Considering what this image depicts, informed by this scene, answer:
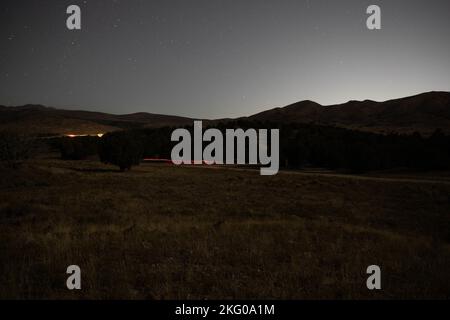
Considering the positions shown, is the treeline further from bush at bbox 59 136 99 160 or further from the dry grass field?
the dry grass field

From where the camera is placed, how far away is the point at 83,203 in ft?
55.8

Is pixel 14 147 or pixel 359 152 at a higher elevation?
pixel 14 147

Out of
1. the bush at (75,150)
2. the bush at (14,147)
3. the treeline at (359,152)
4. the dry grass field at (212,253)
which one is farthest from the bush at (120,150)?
the bush at (75,150)

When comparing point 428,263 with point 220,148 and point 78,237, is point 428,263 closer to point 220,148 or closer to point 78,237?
point 78,237

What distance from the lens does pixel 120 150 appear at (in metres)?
45.1

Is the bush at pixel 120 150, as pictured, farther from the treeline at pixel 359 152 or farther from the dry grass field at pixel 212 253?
the dry grass field at pixel 212 253

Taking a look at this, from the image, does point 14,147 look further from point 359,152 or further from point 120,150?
point 359,152

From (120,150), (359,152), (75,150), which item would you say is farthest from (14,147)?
(359,152)

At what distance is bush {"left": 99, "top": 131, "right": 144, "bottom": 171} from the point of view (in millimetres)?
44844

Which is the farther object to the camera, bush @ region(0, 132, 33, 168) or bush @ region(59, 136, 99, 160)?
bush @ region(59, 136, 99, 160)

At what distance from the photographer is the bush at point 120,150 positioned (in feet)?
147

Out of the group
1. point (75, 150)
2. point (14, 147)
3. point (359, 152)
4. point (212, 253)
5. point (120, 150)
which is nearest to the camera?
point (212, 253)

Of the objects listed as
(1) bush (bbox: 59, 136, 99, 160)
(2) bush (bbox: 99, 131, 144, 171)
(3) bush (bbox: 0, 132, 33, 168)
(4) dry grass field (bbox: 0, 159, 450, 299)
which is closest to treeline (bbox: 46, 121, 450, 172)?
(2) bush (bbox: 99, 131, 144, 171)
